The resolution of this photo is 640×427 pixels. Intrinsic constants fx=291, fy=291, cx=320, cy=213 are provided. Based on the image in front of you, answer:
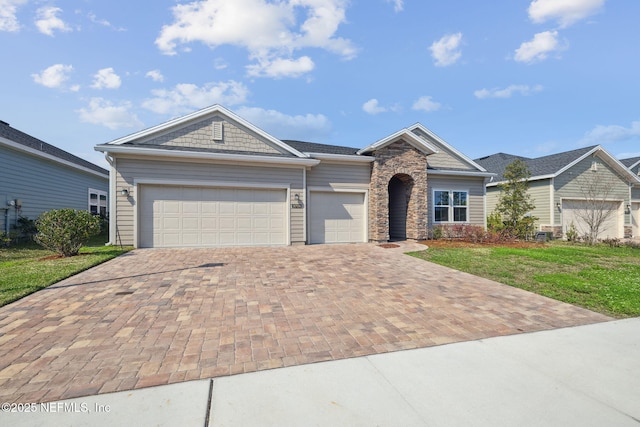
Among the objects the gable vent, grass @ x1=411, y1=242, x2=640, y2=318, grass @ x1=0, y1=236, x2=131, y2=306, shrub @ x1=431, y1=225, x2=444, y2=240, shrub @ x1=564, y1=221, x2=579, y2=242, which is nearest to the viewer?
grass @ x1=411, y1=242, x2=640, y2=318

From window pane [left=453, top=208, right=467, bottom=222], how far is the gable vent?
1168 centimetres

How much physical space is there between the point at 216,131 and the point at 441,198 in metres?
11.0

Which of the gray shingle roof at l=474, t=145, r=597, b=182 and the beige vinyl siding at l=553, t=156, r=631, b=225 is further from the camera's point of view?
the gray shingle roof at l=474, t=145, r=597, b=182

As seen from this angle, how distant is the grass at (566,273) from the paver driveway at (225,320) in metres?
0.59

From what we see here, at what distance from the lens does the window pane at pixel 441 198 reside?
14.6 meters

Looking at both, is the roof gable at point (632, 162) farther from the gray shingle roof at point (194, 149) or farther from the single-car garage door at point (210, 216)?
the single-car garage door at point (210, 216)

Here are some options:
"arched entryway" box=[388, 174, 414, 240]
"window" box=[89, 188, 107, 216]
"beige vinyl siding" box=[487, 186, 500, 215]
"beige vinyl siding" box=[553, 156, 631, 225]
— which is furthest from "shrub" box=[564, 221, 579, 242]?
"window" box=[89, 188, 107, 216]

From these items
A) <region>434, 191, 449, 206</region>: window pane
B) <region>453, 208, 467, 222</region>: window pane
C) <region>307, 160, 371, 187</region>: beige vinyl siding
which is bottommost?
<region>453, 208, 467, 222</region>: window pane

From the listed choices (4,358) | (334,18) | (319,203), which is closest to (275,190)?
(319,203)

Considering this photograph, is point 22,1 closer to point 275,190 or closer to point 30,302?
point 30,302

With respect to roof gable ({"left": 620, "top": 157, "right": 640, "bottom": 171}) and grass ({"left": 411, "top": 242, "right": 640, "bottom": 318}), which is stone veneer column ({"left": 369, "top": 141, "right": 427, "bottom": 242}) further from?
roof gable ({"left": 620, "top": 157, "right": 640, "bottom": 171})

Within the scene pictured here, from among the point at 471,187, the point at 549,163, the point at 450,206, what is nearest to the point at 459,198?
the point at 450,206

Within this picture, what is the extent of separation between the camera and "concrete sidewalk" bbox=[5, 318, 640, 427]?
210 cm

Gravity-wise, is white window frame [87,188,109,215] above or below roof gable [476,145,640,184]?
below
